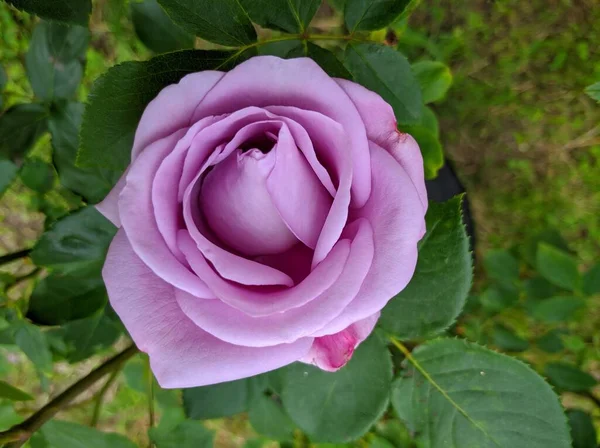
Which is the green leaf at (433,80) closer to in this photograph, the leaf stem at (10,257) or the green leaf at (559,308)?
the green leaf at (559,308)

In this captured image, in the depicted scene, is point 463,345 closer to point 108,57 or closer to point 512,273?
point 512,273

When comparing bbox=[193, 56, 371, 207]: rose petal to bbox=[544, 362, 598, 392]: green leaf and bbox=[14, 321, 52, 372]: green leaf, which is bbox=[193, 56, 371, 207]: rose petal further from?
bbox=[544, 362, 598, 392]: green leaf

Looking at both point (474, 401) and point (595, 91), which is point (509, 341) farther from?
point (595, 91)

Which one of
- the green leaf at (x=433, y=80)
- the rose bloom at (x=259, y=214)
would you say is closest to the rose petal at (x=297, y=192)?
the rose bloom at (x=259, y=214)

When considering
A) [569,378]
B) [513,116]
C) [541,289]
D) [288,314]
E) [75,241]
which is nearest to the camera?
[288,314]

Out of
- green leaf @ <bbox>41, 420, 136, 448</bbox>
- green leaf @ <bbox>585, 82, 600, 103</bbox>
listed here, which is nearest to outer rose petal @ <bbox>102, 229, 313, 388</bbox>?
green leaf @ <bbox>41, 420, 136, 448</bbox>

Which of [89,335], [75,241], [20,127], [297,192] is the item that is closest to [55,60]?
[20,127]
